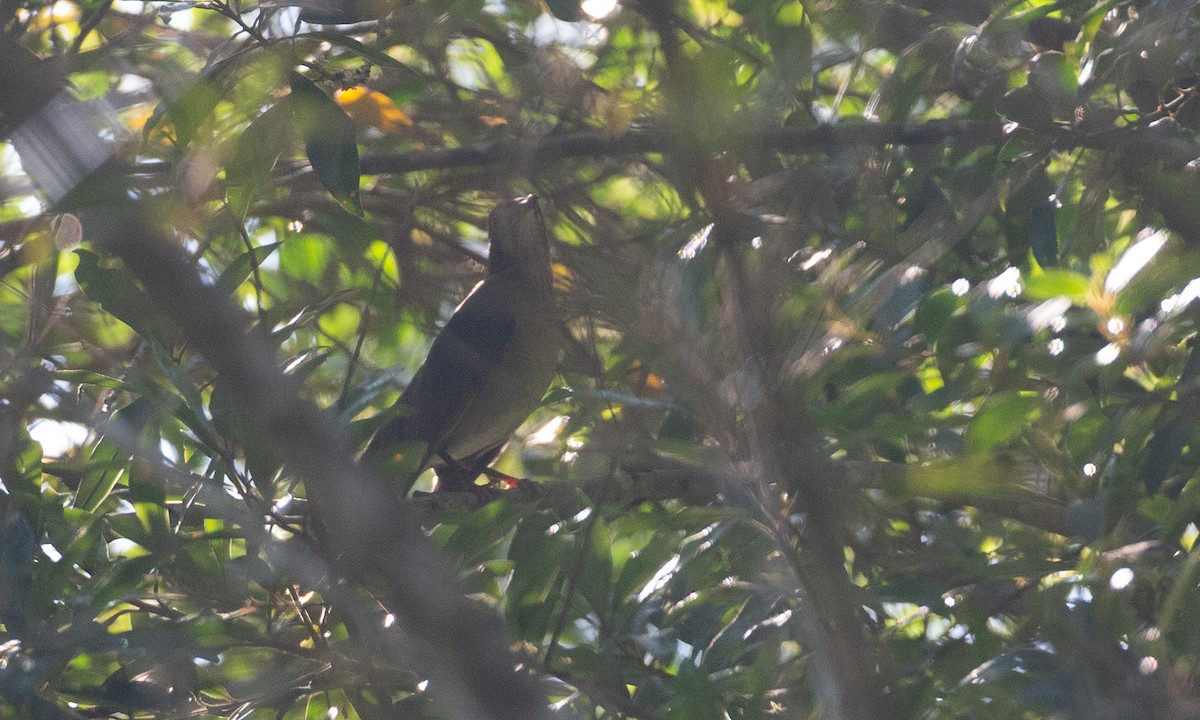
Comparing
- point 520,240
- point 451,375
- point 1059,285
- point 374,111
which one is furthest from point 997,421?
point 451,375

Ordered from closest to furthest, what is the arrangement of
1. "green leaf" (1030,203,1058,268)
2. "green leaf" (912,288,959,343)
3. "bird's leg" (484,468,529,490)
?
"green leaf" (912,288,959,343) < "green leaf" (1030,203,1058,268) < "bird's leg" (484,468,529,490)

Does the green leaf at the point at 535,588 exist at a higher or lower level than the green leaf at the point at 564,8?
lower

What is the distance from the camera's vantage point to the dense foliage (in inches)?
69.4

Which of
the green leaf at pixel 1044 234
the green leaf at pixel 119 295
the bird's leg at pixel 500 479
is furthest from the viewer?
the bird's leg at pixel 500 479

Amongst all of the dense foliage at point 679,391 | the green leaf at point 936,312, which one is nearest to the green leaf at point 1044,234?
the dense foliage at point 679,391

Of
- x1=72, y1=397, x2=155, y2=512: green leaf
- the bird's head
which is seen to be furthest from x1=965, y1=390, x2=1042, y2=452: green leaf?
the bird's head

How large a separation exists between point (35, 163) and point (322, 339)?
220cm

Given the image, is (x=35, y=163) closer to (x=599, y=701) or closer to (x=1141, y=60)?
(x=599, y=701)

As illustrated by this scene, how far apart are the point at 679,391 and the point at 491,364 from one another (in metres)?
2.79

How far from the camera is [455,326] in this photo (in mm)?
4656

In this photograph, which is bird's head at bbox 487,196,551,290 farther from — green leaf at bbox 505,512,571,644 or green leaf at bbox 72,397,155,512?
green leaf at bbox 505,512,571,644

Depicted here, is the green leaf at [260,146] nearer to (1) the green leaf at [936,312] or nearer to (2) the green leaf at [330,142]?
(2) the green leaf at [330,142]

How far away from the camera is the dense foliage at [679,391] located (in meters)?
1.76

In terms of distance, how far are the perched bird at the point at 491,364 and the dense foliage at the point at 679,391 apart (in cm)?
69
